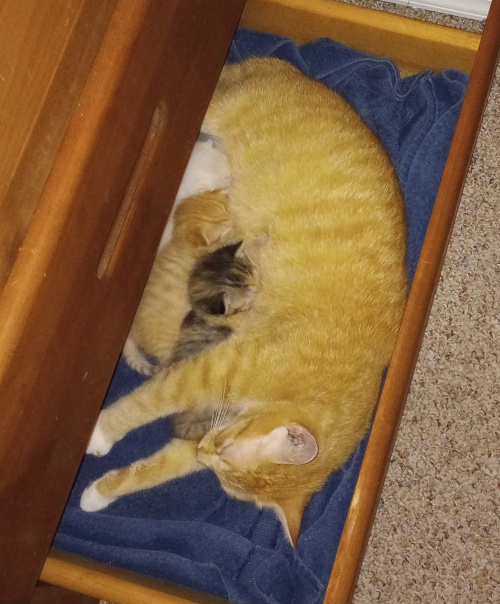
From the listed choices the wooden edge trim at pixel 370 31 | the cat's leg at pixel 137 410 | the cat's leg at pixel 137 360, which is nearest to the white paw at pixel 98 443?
the cat's leg at pixel 137 410

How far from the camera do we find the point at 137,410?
113cm

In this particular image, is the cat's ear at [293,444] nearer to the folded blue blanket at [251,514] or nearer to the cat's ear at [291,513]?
the cat's ear at [291,513]

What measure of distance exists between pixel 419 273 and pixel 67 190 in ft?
1.80

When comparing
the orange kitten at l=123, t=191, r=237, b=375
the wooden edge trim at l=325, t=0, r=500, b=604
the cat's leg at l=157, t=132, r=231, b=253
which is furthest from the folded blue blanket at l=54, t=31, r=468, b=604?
the cat's leg at l=157, t=132, r=231, b=253

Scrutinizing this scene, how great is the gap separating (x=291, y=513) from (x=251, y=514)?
224mm

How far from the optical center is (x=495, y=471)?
1240mm

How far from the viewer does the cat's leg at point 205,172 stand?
124 centimetres

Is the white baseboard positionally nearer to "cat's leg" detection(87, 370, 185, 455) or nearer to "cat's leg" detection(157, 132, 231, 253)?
"cat's leg" detection(157, 132, 231, 253)

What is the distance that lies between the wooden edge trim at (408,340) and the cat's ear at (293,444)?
0.28 feet

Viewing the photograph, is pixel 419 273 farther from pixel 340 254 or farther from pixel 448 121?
pixel 448 121

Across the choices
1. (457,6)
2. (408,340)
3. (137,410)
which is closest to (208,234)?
(137,410)

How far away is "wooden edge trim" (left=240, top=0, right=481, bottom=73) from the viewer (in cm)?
125

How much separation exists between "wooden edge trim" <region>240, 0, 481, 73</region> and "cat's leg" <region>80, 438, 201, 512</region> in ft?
3.13

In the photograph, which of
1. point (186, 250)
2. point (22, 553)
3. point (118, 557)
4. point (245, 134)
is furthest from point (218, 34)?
point (118, 557)
